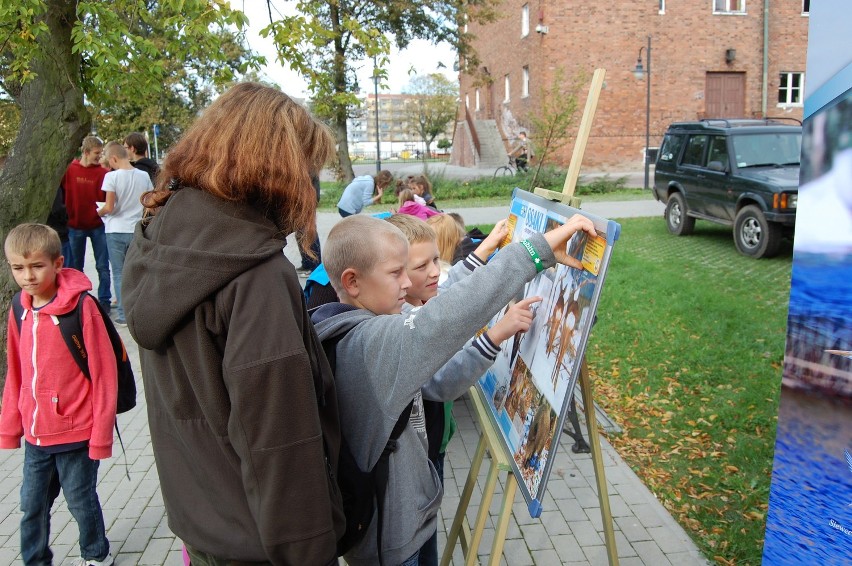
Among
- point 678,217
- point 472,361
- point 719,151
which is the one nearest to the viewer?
point 472,361

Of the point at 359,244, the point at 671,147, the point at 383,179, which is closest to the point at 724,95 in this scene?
the point at 671,147

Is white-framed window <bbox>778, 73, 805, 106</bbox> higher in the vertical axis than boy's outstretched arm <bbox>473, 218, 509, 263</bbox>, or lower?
higher

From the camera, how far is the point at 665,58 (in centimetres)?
3066

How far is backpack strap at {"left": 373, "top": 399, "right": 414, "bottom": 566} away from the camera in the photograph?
2.00 meters

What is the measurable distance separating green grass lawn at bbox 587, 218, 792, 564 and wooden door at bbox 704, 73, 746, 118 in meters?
23.4

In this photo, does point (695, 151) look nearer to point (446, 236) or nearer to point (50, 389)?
point (446, 236)

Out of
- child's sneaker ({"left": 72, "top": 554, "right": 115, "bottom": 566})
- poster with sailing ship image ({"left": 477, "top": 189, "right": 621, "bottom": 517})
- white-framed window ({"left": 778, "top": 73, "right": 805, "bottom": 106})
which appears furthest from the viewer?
white-framed window ({"left": 778, "top": 73, "right": 805, "bottom": 106})

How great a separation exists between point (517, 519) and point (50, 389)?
249cm

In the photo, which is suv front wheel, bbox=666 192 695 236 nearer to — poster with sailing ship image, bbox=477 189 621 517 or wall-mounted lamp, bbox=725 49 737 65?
poster with sailing ship image, bbox=477 189 621 517

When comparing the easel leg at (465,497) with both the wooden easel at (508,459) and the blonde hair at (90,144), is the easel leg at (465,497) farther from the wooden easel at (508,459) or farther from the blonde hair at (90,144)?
the blonde hair at (90,144)

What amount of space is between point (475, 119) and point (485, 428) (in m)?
40.7

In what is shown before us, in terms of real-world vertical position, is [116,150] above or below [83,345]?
above

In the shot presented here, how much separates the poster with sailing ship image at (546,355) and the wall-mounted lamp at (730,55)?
31.8m

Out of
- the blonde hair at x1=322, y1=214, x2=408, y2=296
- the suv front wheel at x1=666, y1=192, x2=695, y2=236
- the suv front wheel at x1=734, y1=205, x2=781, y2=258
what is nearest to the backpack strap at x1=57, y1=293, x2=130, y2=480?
the blonde hair at x1=322, y1=214, x2=408, y2=296
